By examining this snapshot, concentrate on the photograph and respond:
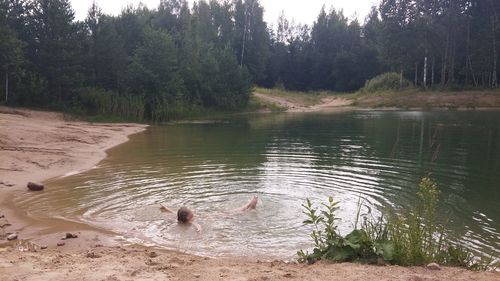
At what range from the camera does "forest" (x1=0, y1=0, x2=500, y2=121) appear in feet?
110

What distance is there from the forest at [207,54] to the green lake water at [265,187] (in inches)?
540

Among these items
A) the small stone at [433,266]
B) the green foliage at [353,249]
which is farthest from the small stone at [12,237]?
the small stone at [433,266]

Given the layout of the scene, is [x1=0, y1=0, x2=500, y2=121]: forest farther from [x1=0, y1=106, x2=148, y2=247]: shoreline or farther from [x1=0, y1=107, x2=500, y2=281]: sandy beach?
[x1=0, y1=107, x2=500, y2=281]: sandy beach

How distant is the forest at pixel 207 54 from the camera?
3341 centimetres

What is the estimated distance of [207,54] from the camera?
47.7m

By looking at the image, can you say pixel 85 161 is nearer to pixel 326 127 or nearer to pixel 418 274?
pixel 418 274

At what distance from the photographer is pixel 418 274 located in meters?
5.45

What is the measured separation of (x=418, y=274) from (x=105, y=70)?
119ft

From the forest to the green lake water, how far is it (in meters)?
13.7

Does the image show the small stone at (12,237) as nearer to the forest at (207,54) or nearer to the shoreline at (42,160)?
the shoreline at (42,160)

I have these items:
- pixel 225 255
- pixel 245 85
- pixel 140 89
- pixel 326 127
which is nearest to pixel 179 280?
pixel 225 255

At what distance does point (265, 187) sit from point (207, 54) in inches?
1446

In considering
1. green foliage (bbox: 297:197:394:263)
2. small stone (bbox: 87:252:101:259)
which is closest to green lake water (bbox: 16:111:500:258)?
green foliage (bbox: 297:197:394:263)

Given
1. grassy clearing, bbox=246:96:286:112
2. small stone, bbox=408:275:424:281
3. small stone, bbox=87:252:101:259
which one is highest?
grassy clearing, bbox=246:96:286:112
